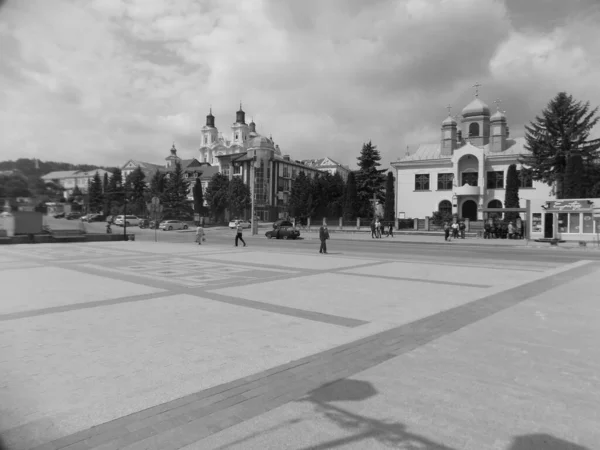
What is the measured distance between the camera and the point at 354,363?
506cm

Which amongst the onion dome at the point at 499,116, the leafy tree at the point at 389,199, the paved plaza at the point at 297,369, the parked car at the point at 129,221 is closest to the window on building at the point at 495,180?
the onion dome at the point at 499,116

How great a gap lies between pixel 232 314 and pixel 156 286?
A: 153 inches

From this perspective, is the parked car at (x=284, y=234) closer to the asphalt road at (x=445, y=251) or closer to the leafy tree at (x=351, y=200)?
the asphalt road at (x=445, y=251)

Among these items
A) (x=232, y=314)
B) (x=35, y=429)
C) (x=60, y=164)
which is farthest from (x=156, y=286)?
(x=60, y=164)

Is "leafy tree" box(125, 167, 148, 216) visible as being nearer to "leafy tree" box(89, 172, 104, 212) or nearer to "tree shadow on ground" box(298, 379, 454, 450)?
"leafy tree" box(89, 172, 104, 212)

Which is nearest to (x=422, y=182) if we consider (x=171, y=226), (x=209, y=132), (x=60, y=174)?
(x=171, y=226)

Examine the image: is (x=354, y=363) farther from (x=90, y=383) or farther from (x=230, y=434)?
(x=90, y=383)

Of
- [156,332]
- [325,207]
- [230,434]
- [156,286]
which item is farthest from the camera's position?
[325,207]

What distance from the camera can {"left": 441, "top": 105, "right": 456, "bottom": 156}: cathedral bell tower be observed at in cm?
6062

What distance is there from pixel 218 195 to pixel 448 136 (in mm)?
39736

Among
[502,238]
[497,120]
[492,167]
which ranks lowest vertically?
[502,238]

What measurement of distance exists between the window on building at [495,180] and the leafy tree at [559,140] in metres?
5.58

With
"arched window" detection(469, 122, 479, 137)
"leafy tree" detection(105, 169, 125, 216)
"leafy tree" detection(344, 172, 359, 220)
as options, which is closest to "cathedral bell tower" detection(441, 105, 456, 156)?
Result: "arched window" detection(469, 122, 479, 137)

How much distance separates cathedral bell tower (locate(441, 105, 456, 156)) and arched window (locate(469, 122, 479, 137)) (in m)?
3.40
